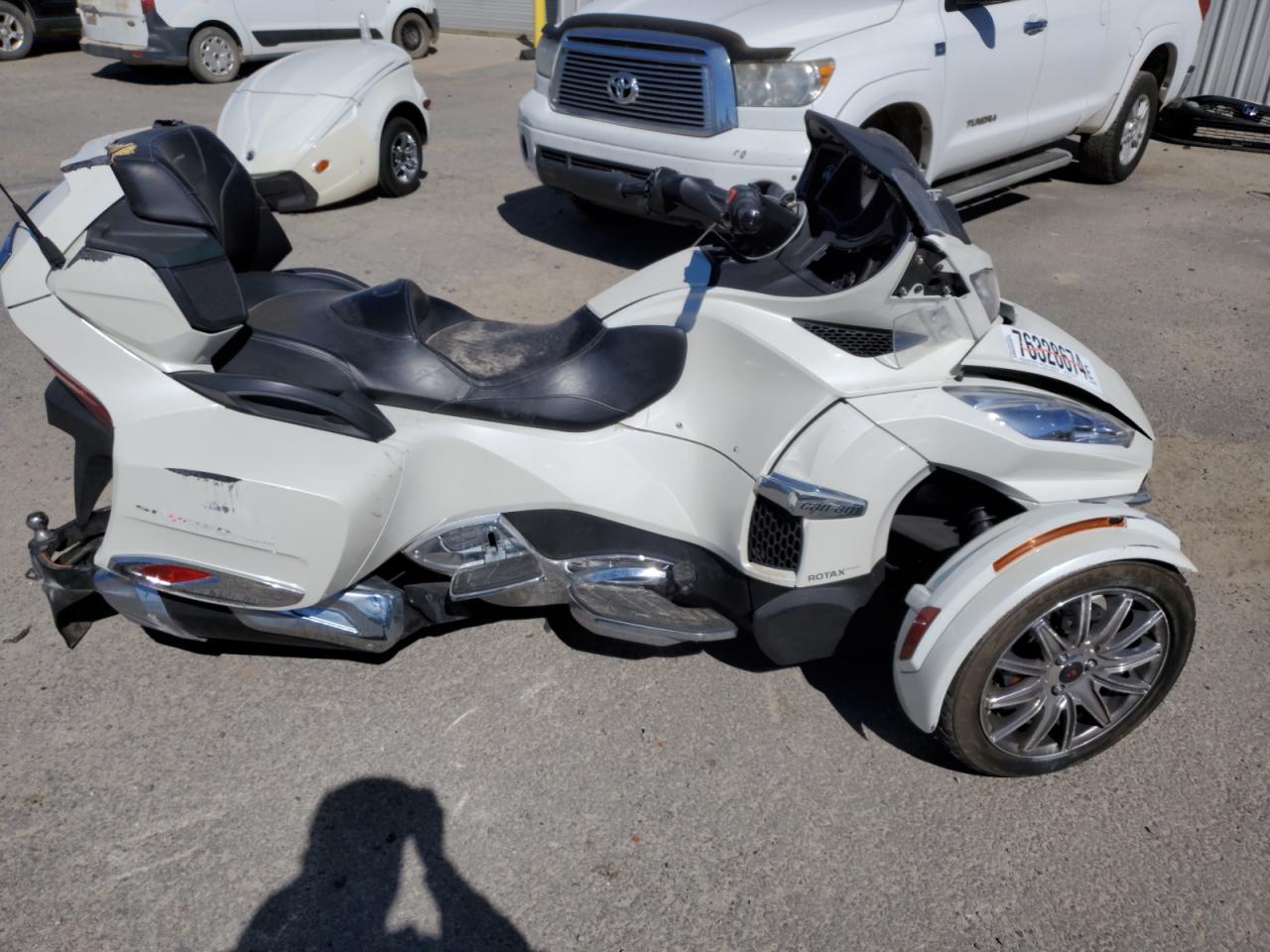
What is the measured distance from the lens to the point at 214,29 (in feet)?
39.3

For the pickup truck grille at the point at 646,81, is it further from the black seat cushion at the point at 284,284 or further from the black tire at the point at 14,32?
the black tire at the point at 14,32

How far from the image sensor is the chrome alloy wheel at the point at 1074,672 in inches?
109

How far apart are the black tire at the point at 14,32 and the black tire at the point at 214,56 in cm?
295

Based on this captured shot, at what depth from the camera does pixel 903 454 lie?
2.68 m

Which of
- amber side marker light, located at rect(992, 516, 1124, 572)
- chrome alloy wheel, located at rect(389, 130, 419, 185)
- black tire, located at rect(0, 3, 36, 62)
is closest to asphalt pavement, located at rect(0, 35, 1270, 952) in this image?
amber side marker light, located at rect(992, 516, 1124, 572)

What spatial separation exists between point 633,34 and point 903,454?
4.09 metres

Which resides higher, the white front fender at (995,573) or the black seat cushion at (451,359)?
the black seat cushion at (451,359)

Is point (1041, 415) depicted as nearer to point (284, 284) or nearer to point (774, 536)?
point (774, 536)

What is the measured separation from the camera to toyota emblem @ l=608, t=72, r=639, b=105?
588cm

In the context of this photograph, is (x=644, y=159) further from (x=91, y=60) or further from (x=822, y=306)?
(x=91, y=60)

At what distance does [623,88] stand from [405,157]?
7.95 ft

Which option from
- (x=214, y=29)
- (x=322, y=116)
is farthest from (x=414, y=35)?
(x=322, y=116)

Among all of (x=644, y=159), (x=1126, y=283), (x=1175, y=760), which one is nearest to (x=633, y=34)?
(x=644, y=159)

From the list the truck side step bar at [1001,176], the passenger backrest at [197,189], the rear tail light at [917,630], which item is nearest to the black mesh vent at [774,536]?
the rear tail light at [917,630]
